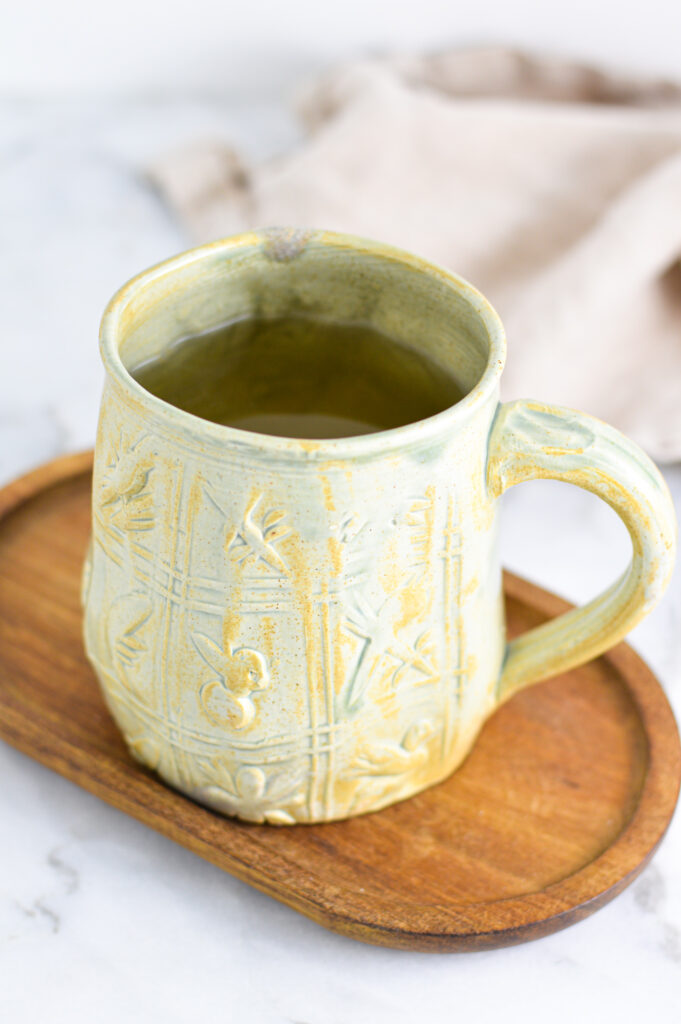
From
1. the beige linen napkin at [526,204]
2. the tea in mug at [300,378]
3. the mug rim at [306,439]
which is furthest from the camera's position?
the beige linen napkin at [526,204]

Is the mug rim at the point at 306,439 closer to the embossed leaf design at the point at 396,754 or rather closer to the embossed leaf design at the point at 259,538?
the embossed leaf design at the point at 259,538

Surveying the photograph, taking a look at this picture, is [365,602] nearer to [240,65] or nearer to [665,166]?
[665,166]

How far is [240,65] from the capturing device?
4.27 ft

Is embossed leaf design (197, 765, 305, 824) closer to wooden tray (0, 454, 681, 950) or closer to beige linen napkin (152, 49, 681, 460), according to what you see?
wooden tray (0, 454, 681, 950)

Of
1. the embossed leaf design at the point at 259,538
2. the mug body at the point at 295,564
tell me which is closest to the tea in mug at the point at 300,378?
the mug body at the point at 295,564

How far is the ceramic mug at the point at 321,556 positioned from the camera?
496 millimetres

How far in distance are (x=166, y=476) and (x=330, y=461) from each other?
72 mm

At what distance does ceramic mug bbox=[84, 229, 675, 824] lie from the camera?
0.50 m

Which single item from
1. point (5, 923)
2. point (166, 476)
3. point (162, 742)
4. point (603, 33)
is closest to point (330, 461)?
point (166, 476)

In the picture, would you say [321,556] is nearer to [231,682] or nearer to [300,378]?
[231,682]

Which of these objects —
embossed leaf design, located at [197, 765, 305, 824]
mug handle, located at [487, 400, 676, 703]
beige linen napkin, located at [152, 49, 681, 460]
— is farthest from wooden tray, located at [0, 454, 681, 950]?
beige linen napkin, located at [152, 49, 681, 460]

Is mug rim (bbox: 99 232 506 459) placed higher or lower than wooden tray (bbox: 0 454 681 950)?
higher

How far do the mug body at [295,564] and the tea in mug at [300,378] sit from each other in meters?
0.01

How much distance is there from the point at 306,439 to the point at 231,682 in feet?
0.37
